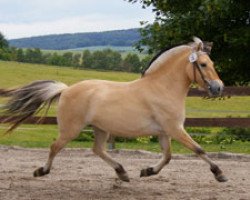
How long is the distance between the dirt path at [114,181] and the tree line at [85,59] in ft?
113

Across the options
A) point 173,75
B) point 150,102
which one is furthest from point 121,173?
point 173,75

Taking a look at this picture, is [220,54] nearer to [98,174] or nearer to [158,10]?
[158,10]

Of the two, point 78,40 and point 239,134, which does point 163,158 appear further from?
point 78,40

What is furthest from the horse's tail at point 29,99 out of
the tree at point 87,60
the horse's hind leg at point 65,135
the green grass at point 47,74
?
the tree at point 87,60

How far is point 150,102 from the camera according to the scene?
246 inches

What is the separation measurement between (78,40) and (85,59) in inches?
1373

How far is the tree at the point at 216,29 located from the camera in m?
14.4

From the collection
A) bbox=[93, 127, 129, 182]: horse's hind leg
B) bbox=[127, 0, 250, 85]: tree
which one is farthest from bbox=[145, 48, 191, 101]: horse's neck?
bbox=[127, 0, 250, 85]: tree

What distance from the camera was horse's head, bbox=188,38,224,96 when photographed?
20.0 feet

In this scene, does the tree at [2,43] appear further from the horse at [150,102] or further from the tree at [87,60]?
the horse at [150,102]

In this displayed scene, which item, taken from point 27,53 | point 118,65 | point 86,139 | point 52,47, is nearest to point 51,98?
point 86,139

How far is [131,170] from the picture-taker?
825 cm

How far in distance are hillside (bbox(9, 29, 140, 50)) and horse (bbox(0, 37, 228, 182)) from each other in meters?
65.7

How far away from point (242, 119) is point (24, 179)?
16.5ft
